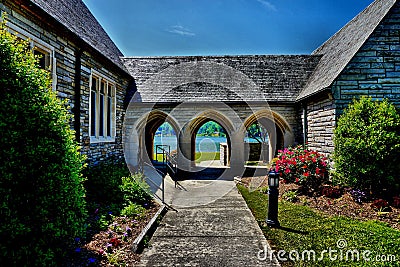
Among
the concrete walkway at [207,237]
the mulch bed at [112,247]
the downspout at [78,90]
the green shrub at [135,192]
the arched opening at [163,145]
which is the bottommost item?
the concrete walkway at [207,237]

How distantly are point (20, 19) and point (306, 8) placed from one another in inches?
345

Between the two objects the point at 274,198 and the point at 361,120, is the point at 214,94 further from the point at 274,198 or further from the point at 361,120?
the point at 274,198

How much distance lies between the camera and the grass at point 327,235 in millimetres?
4605

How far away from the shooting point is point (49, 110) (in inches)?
152

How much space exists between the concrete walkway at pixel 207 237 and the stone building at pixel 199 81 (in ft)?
13.1

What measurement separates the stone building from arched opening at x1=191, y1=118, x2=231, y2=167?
10.2 ft

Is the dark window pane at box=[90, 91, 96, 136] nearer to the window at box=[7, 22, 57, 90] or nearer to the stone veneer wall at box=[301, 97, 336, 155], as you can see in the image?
the window at box=[7, 22, 57, 90]

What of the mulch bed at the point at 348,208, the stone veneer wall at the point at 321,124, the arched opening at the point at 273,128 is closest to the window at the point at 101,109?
the arched opening at the point at 273,128

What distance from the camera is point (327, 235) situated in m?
5.54

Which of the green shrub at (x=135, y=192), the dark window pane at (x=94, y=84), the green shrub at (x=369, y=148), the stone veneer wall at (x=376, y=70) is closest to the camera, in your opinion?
the green shrub at (x=135, y=192)

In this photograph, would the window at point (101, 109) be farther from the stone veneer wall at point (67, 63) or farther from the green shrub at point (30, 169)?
Result: the green shrub at point (30, 169)

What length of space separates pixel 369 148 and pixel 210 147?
3177cm

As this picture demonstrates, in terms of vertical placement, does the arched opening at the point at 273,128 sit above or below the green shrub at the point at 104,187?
above

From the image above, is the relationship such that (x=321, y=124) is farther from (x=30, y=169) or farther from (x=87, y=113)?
(x=30, y=169)
